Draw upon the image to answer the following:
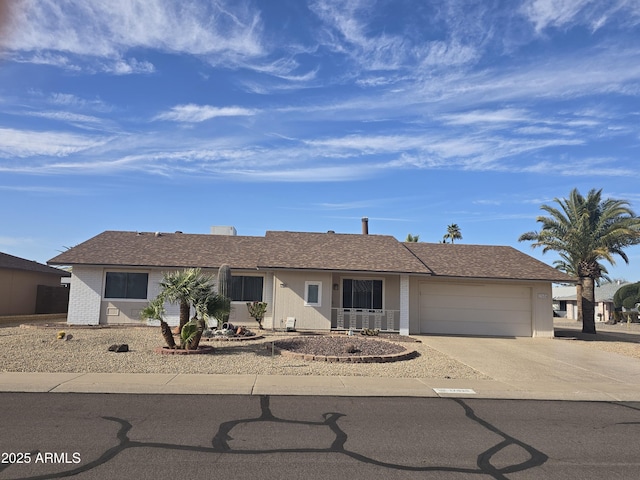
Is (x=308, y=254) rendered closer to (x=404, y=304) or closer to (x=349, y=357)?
(x=404, y=304)

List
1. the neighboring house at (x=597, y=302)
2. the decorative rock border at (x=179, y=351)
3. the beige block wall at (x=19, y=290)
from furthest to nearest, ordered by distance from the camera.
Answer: the neighboring house at (x=597, y=302), the beige block wall at (x=19, y=290), the decorative rock border at (x=179, y=351)

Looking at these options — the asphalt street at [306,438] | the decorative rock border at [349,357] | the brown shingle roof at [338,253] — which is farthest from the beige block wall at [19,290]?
the asphalt street at [306,438]

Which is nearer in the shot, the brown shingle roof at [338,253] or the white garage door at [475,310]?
the brown shingle roof at [338,253]

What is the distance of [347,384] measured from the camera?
35.1 feet

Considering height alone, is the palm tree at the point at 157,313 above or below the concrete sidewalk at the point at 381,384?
above

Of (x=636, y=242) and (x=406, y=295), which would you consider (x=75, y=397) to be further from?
(x=636, y=242)

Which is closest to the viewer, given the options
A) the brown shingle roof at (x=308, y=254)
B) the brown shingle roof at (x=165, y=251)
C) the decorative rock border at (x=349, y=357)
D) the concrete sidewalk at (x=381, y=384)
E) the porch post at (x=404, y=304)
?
the concrete sidewalk at (x=381, y=384)

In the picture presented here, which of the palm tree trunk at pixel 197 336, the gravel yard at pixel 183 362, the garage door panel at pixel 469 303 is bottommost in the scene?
the gravel yard at pixel 183 362

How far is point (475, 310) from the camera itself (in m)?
23.0

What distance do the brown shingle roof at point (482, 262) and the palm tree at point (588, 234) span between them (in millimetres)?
4704

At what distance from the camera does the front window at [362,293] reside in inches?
904

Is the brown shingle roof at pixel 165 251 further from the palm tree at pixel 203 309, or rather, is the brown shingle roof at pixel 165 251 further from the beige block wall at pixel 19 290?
the palm tree at pixel 203 309

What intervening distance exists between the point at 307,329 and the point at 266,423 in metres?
14.2

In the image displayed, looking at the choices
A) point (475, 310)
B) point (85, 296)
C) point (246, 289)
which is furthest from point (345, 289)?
point (85, 296)
